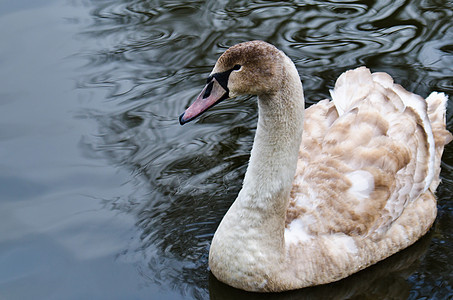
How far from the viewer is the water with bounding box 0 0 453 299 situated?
684 centimetres

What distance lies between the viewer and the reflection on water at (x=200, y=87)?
22.9ft

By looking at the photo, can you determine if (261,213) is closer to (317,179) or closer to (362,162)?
(317,179)

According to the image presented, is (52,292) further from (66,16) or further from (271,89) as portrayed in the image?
(66,16)

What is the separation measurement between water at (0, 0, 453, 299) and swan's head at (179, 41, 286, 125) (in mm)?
1695

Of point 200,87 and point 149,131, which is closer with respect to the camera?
point 149,131

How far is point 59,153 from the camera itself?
27.7ft

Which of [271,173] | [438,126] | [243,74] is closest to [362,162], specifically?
[271,173]

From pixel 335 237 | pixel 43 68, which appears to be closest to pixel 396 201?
pixel 335 237

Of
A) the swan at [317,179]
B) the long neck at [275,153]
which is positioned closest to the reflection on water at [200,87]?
the swan at [317,179]

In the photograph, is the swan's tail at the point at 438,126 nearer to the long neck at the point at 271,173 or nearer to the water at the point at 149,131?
the water at the point at 149,131

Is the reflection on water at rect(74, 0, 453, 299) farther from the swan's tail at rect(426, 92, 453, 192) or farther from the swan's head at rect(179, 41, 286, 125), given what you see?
the swan's head at rect(179, 41, 286, 125)

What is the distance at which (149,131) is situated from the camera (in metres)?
8.71

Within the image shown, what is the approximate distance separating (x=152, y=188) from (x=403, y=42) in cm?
406

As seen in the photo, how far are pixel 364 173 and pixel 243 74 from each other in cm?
171
